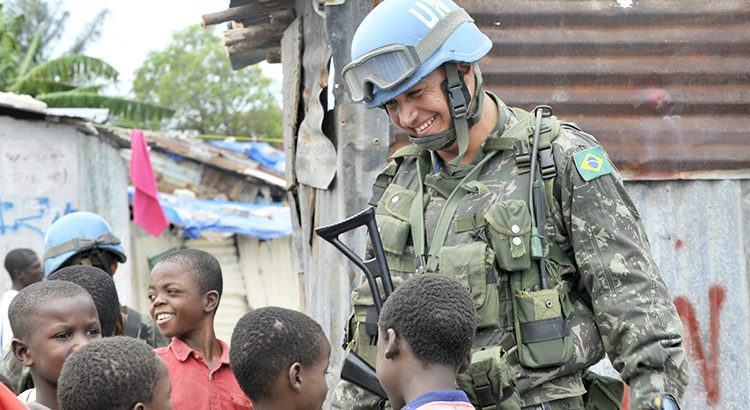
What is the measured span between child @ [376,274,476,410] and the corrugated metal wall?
2339 millimetres

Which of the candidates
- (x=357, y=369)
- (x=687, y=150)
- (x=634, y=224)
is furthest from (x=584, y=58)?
(x=357, y=369)

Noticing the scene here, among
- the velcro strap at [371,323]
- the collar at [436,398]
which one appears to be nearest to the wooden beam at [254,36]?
the velcro strap at [371,323]

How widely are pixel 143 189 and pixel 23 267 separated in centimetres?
566

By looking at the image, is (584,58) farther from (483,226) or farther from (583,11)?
(483,226)

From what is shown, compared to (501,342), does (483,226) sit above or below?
above

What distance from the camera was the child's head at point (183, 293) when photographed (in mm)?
4262

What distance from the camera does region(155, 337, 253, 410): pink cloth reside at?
407cm

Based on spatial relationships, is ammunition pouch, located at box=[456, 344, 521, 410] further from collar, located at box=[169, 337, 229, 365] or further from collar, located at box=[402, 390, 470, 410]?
collar, located at box=[169, 337, 229, 365]

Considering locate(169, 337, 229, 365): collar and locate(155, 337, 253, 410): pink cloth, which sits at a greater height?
locate(169, 337, 229, 365): collar

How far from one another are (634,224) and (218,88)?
33894mm

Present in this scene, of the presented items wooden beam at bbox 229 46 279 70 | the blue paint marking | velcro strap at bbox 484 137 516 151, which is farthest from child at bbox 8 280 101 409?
the blue paint marking

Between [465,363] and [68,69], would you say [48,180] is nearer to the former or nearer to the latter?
[68,69]

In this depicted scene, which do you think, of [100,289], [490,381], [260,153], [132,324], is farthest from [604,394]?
[260,153]

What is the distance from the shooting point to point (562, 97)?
5254 millimetres
